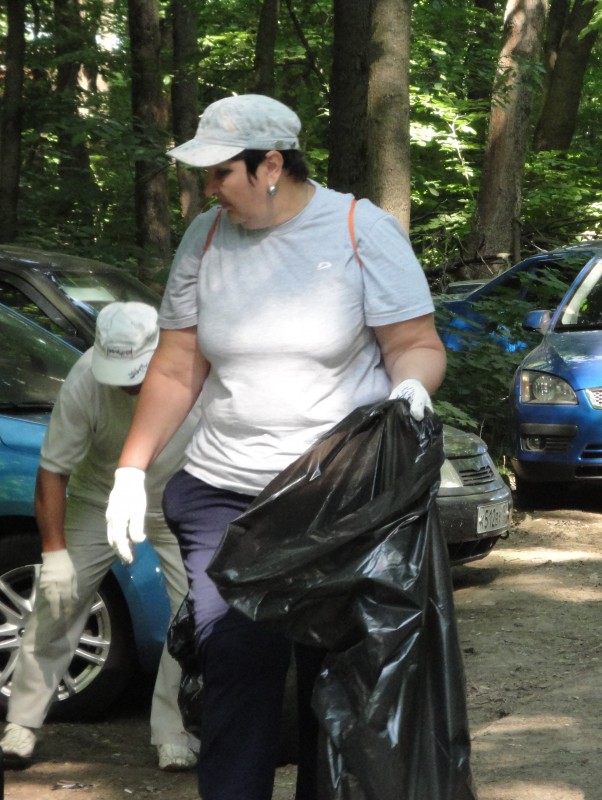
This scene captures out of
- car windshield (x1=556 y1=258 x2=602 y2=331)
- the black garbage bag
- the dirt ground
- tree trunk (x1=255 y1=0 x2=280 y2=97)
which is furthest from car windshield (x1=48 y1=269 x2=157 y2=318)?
tree trunk (x1=255 y1=0 x2=280 y2=97)

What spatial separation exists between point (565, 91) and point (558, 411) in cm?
1629

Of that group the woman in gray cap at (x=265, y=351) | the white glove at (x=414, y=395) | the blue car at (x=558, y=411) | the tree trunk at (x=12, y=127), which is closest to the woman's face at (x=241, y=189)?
the woman in gray cap at (x=265, y=351)

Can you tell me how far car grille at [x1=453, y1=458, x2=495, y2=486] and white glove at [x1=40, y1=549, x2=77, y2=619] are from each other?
2.95 meters

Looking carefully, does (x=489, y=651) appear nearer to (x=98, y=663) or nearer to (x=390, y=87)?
(x=98, y=663)

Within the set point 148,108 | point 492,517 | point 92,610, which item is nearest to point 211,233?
point 92,610

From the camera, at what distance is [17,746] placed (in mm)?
4453

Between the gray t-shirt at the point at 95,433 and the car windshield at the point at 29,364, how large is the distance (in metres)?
0.93

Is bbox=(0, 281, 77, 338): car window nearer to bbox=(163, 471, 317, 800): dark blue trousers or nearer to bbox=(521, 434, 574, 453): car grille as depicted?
bbox=(521, 434, 574, 453): car grille

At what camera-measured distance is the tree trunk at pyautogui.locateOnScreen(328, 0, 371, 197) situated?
877cm

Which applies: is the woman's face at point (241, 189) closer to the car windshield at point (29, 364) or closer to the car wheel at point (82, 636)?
the car wheel at point (82, 636)

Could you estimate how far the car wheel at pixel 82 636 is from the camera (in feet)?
16.1

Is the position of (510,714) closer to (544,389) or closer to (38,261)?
(38,261)

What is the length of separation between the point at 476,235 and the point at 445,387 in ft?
24.0

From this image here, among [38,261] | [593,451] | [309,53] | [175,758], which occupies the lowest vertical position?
[175,758]
